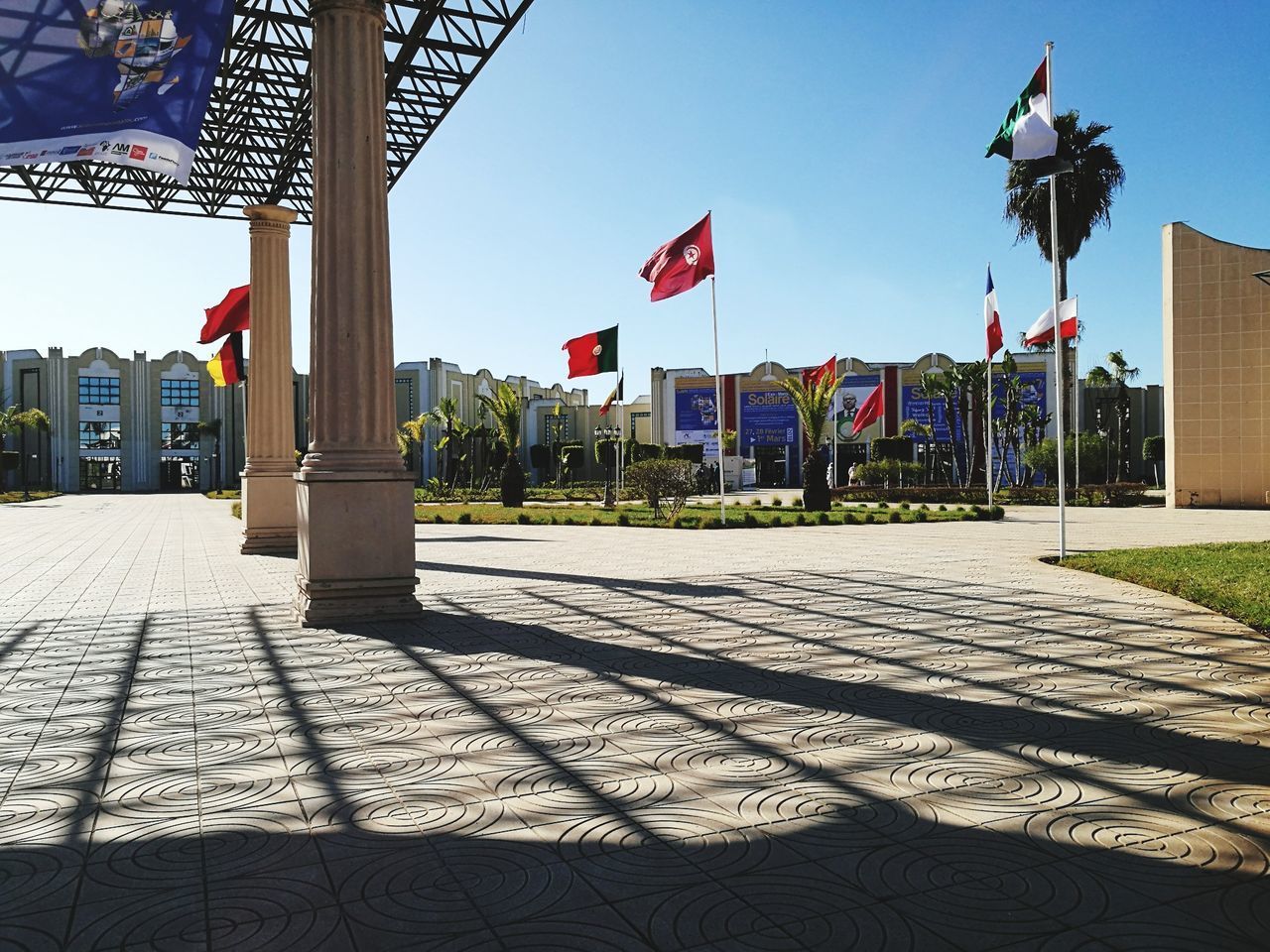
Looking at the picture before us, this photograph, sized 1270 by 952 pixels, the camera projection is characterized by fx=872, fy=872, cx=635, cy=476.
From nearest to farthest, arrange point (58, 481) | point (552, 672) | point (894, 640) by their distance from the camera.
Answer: point (552, 672)
point (894, 640)
point (58, 481)

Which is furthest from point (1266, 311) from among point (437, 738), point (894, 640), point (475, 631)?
point (437, 738)

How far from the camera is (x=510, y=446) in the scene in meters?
31.3

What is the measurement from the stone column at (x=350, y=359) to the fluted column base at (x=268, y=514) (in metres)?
7.18

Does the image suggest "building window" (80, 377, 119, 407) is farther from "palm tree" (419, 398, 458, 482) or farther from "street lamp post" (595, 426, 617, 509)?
"street lamp post" (595, 426, 617, 509)

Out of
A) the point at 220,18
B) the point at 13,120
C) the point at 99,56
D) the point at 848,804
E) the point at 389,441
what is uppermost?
the point at 220,18

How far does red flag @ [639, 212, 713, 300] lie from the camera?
19.7m

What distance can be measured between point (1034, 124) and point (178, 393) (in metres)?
67.2

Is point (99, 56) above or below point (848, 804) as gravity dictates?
above

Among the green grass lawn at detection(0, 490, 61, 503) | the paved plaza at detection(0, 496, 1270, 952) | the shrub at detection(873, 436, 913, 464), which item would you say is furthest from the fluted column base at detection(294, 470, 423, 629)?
the green grass lawn at detection(0, 490, 61, 503)

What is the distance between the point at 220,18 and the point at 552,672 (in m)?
5.49

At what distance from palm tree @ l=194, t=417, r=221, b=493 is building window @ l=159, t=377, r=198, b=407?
1930mm

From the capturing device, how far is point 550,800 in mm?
3426

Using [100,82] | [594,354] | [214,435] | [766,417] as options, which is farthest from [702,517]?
[214,435]

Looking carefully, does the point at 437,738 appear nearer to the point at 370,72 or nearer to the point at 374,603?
the point at 374,603
